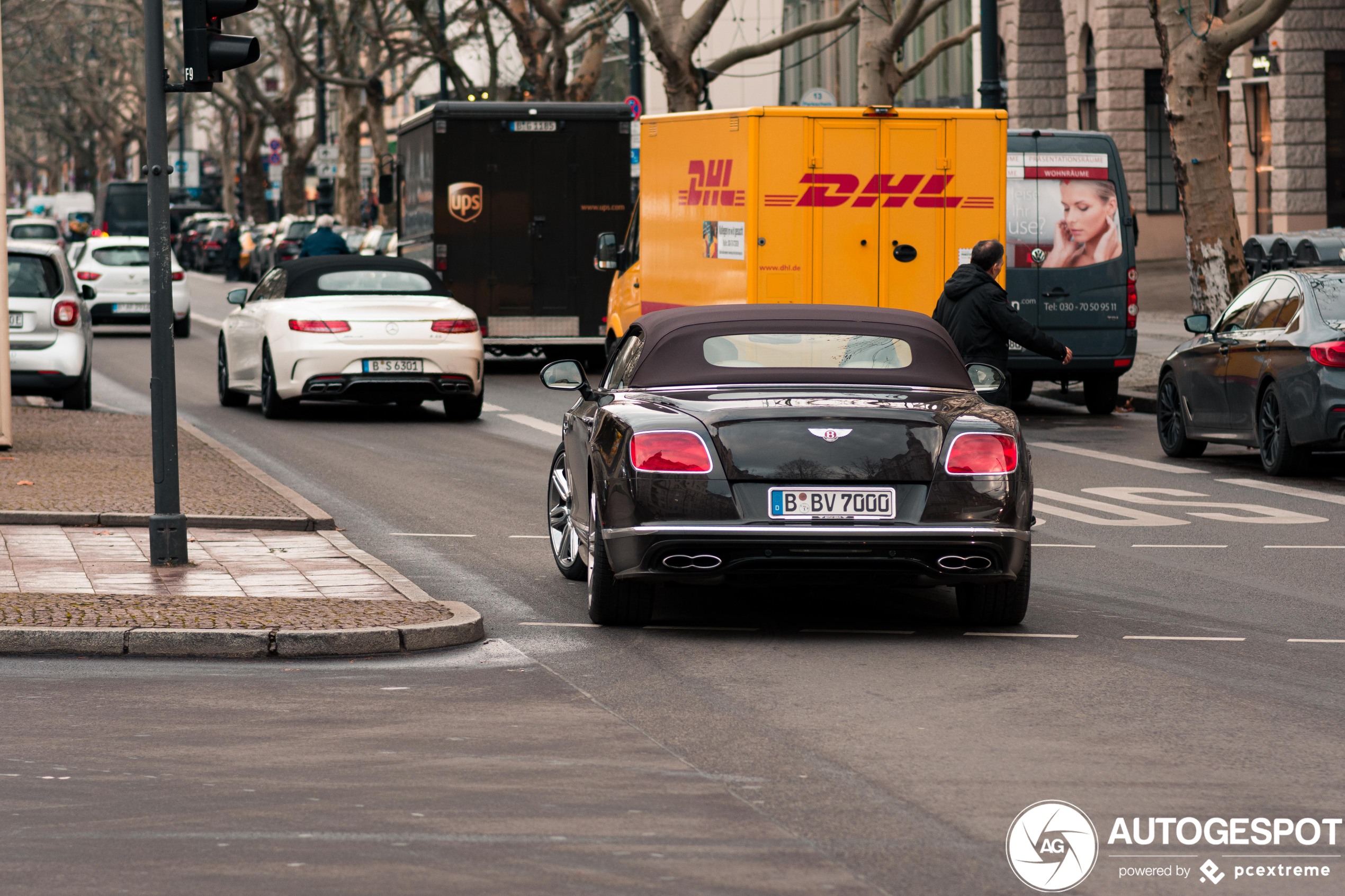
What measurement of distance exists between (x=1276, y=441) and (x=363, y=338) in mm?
7998

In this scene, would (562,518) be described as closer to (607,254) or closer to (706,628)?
(706,628)

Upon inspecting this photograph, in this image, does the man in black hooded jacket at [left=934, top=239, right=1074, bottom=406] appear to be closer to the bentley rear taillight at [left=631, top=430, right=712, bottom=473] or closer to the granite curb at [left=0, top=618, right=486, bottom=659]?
the bentley rear taillight at [left=631, top=430, right=712, bottom=473]

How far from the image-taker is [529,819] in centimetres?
588

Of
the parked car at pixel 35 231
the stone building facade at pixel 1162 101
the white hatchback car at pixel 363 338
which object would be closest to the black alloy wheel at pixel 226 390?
the white hatchback car at pixel 363 338

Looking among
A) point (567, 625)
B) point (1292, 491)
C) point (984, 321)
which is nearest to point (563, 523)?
point (567, 625)

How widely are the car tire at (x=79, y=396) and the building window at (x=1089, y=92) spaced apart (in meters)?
31.5

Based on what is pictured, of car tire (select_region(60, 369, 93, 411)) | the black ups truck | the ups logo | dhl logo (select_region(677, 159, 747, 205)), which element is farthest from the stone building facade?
car tire (select_region(60, 369, 93, 411))

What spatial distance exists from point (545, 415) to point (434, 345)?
6.19 feet

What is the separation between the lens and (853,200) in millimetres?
18625

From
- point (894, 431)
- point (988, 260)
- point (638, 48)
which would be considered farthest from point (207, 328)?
point (894, 431)

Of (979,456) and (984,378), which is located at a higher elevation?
(984,378)

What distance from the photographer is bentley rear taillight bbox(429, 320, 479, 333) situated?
1983 centimetres

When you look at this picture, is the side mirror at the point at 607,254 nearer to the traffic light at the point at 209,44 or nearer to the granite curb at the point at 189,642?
the traffic light at the point at 209,44

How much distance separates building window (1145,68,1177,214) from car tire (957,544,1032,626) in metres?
38.9
